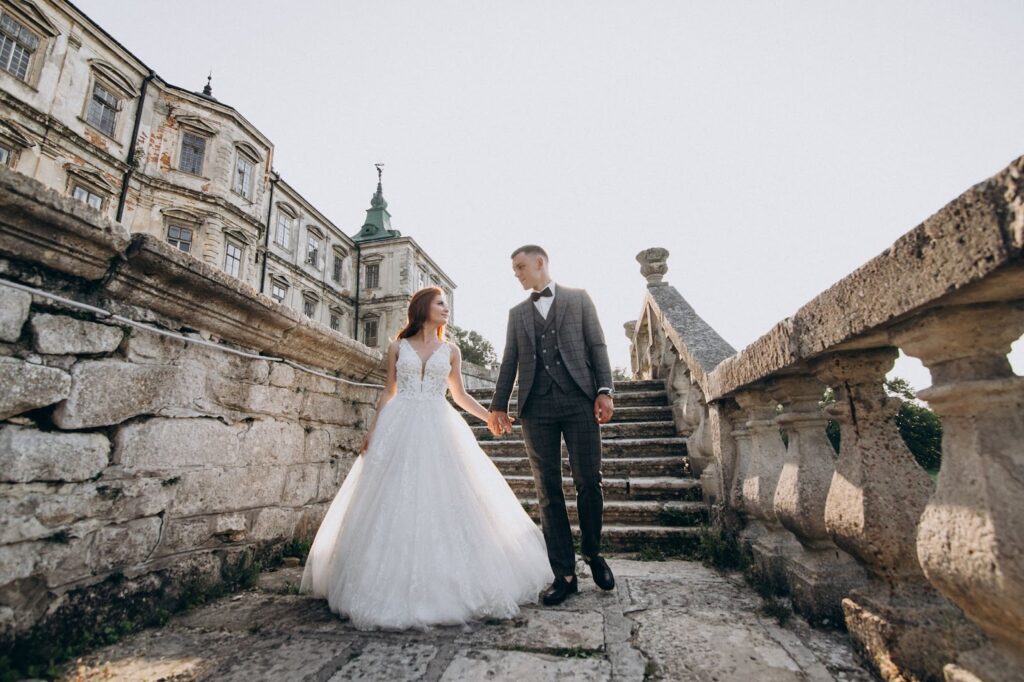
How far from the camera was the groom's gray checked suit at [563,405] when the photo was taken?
8.43 ft

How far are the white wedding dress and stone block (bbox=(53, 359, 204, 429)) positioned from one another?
0.94 metres

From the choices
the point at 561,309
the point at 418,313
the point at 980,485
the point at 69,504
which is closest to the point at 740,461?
the point at 561,309

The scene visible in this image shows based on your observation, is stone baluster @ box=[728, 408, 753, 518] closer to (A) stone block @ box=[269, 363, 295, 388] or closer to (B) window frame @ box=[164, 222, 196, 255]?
(A) stone block @ box=[269, 363, 295, 388]

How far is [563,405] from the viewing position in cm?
261

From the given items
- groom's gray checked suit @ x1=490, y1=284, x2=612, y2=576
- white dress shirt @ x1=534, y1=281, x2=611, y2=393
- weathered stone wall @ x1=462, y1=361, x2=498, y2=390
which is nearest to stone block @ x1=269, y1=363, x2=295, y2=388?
groom's gray checked suit @ x1=490, y1=284, x2=612, y2=576

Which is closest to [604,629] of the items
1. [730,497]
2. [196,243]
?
[730,497]

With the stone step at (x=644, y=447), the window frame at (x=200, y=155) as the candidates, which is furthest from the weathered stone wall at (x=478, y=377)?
the stone step at (x=644, y=447)

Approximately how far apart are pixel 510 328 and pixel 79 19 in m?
21.3

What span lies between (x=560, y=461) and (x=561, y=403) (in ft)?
1.05

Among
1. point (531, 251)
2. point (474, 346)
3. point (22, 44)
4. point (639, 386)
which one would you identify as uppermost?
point (22, 44)

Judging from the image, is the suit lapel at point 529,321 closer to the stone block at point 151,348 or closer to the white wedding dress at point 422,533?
the white wedding dress at point 422,533

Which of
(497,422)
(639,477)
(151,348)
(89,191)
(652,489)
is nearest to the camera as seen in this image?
(151,348)

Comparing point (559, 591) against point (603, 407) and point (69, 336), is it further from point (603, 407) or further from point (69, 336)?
point (69, 336)

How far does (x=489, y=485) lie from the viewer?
262 centimetres
